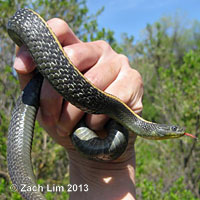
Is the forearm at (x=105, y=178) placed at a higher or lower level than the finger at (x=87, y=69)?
lower

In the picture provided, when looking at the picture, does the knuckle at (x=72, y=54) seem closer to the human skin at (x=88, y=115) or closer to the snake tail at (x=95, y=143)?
the human skin at (x=88, y=115)

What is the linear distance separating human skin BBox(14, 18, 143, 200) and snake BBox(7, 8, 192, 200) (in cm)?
11

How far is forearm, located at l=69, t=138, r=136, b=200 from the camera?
9.20 feet

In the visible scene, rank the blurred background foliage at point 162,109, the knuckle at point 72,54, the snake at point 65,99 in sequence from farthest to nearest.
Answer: the blurred background foliage at point 162,109
the knuckle at point 72,54
the snake at point 65,99

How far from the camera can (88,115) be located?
2.57 m

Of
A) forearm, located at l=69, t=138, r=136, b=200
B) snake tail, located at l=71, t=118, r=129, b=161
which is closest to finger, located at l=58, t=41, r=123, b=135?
snake tail, located at l=71, t=118, r=129, b=161

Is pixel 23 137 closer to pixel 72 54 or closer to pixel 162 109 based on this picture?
pixel 72 54

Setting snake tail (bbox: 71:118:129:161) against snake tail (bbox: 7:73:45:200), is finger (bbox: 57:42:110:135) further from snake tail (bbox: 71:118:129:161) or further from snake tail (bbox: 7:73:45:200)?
snake tail (bbox: 7:73:45:200)

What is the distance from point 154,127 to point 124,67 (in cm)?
77

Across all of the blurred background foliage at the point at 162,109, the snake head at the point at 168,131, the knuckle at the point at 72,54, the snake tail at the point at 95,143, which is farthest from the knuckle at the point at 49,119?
the blurred background foliage at the point at 162,109

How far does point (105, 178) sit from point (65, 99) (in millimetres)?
1159

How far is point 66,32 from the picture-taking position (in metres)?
2.50

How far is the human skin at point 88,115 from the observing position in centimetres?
244

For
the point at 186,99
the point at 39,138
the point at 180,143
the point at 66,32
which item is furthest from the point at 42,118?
the point at 180,143
